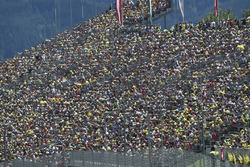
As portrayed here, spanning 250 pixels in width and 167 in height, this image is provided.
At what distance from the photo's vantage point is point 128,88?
61781 millimetres

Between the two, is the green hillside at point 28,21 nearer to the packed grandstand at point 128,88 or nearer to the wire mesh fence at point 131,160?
the packed grandstand at point 128,88

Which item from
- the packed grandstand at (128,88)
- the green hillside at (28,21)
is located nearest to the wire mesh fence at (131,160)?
A: the packed grandstand at (128,88)

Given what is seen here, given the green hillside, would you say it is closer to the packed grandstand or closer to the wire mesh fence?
the packed grandstand

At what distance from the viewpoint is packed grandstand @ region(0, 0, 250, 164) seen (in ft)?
155

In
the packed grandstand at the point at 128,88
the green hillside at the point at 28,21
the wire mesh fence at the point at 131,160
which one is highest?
the green hillside at the point at 28,21

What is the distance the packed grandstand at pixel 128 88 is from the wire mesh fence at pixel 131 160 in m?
3.72

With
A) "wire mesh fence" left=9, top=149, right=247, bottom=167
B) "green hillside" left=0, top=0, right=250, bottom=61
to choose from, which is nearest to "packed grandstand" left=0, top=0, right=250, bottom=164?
"wire mesh fence" left=9, top=149, right=247, bottom=167

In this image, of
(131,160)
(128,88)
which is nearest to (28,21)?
(128,88)

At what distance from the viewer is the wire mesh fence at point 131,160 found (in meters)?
32.4

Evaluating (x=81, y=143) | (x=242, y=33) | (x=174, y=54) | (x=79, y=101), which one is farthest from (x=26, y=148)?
(x=242, y=33)

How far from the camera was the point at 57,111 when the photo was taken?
5962 cm

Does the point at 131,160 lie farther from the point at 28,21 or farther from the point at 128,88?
the point at 28,21

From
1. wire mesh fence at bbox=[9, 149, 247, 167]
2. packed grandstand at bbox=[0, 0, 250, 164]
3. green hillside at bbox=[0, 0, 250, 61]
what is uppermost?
green hillside at bbox=[0, 0, 250, 61]

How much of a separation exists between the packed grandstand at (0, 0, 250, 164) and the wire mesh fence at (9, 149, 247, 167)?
3717 millimetres
